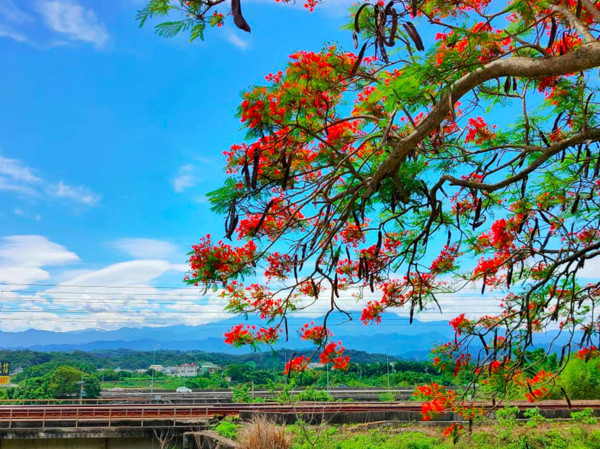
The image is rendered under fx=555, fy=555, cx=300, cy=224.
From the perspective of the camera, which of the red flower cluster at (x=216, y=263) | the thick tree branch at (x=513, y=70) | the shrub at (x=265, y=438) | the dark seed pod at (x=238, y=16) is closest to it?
the dark seed pod at (x=238, y=16)

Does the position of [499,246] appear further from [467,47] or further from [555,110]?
[467,47]

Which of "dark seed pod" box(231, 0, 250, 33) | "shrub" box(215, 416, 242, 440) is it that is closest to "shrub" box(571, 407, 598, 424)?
"shrub" box(215, 416, 242, 440)

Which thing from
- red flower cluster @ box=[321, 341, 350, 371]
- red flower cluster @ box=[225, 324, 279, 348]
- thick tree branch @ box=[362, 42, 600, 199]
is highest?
thick tree branch @ box=[362, 42, 600, 199]

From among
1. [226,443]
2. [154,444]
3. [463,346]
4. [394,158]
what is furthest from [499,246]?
[154,444]

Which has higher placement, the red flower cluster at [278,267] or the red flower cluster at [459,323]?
the red flower cluster at [278,267]

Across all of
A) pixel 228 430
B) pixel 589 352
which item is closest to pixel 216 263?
pixel 589 352

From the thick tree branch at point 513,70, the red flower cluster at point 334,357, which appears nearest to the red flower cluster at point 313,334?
the red flower cluster at point 334,357

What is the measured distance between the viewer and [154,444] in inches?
528

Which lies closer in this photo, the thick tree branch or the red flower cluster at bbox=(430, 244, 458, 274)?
the thick tree branch

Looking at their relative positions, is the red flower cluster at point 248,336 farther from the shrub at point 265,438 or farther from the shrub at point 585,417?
the shrub at point 585,417

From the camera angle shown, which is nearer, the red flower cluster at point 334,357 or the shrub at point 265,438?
the red flower cluster at point 334,357

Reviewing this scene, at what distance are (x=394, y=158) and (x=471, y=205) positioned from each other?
9.91 feet

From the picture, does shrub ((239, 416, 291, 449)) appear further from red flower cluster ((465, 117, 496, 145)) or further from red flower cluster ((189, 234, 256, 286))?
red flower cluster ((465, 117, 496, 145))

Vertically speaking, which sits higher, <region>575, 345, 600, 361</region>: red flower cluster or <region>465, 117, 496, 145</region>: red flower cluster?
<region>465, 117, 496, 145</region>: red flower cluster
